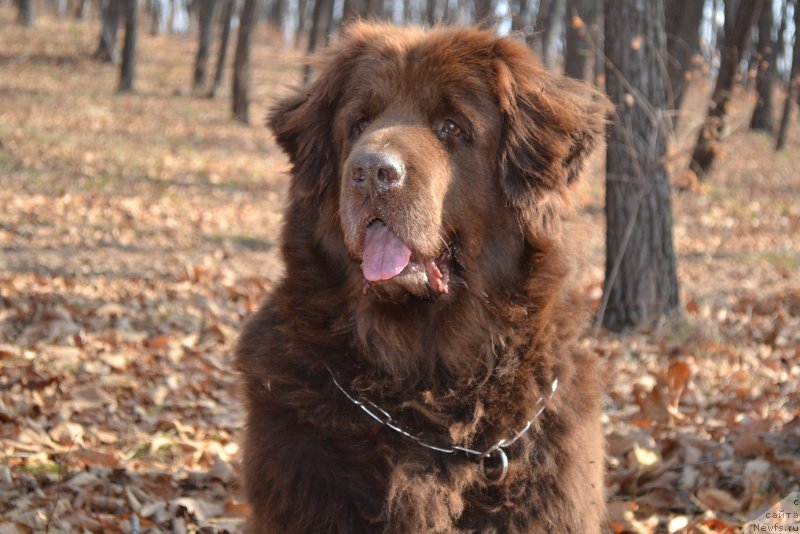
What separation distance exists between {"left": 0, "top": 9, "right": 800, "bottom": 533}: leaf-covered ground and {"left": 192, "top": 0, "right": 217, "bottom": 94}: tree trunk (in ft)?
42.0

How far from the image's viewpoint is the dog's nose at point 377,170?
3180 millimetres

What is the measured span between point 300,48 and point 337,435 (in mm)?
50462

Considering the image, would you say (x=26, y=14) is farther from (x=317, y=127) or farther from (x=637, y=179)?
(x=317, y=127)

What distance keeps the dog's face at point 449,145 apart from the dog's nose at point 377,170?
0.31 feet

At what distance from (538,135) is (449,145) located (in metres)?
0.39

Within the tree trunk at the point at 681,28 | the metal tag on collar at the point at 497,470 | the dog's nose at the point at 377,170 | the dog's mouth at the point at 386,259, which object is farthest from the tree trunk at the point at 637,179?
the tree trunk at the point at 681,28

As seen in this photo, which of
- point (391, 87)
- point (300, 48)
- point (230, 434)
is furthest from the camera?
point (300, 48)

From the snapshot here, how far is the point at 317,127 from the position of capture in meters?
3.86

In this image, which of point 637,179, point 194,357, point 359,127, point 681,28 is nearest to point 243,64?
point 681,28

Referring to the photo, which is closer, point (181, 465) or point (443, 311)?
point (443, 311)

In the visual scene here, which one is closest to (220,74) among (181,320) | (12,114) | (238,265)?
(12,114)

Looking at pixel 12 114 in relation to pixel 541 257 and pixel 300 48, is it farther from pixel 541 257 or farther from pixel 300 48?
pixel 300 48

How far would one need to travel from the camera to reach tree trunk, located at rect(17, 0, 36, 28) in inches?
1473

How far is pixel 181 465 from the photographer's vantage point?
5.08 metres
